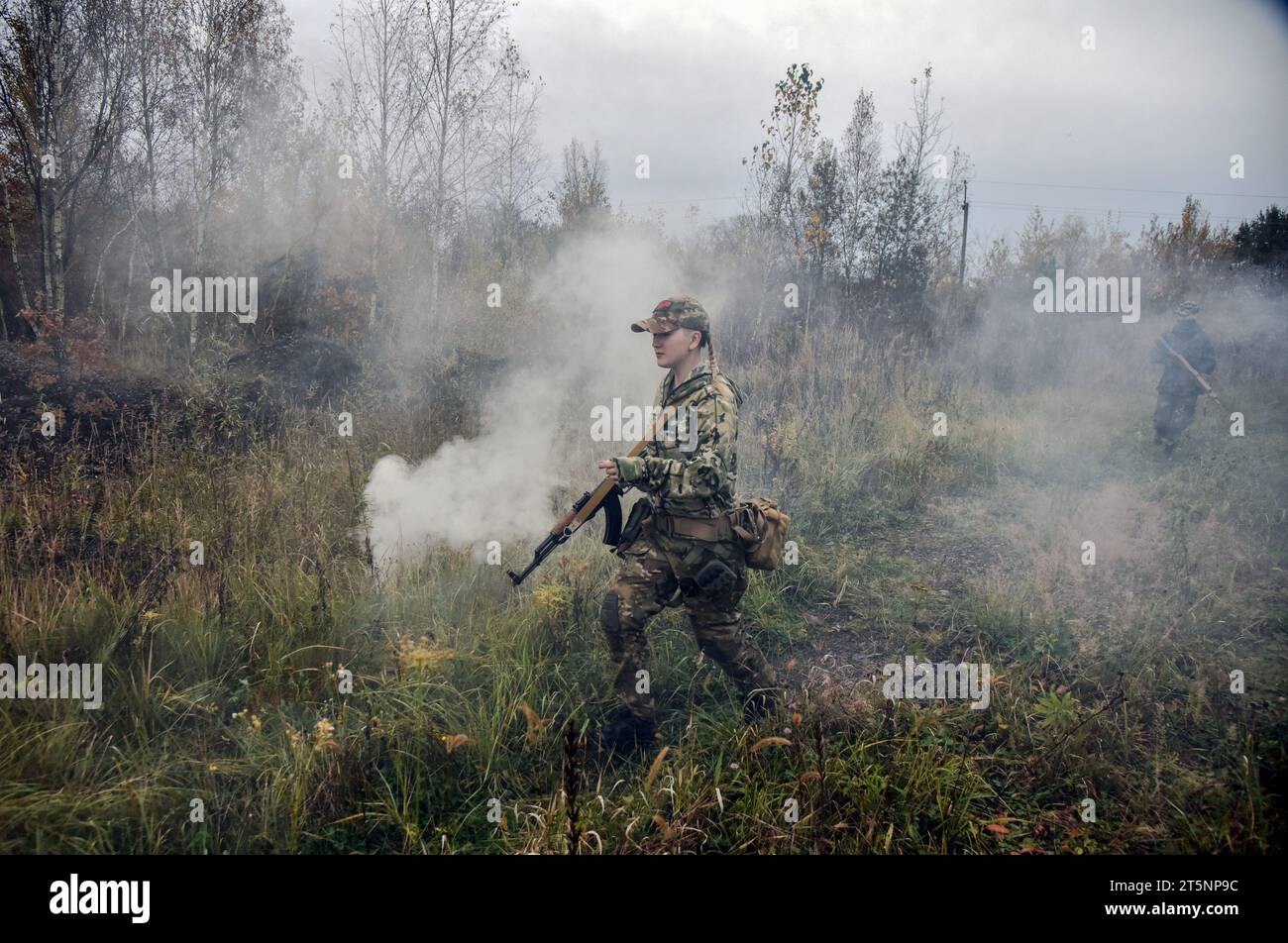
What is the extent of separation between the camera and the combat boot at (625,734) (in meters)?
3.00

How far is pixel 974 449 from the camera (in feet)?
23.8

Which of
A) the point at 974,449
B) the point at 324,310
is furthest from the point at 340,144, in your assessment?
the point at 974,449

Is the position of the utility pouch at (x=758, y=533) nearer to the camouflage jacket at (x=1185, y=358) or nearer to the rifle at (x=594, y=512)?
the rifle at (x=594, y=512)

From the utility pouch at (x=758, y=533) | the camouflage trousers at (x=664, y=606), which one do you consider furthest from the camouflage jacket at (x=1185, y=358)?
the camouflage trousers at (x=664, y=606)

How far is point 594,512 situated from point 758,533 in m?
0.79

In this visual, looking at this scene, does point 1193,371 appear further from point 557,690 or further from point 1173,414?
point 557,690

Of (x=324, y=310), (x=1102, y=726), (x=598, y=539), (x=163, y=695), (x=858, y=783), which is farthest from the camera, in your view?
(x=324, y=310)

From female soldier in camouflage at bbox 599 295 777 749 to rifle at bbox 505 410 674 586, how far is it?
6 cm

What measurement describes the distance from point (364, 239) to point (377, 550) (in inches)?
363

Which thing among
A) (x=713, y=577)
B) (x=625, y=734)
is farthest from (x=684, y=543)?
(x=625, y=734)

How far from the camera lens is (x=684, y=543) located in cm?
314

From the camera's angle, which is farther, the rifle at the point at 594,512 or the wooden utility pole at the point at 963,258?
the wooden utility pole at the point at 963,258

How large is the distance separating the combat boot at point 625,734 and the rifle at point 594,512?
0.80 metres
